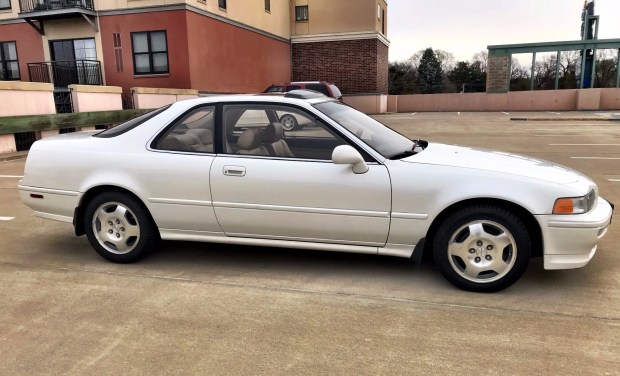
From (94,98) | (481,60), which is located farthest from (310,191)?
(481,60)

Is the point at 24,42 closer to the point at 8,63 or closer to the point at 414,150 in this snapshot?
the point at 8,63

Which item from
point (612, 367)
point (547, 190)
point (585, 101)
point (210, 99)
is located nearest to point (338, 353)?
point (612, 367)

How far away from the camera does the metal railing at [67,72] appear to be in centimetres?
2072

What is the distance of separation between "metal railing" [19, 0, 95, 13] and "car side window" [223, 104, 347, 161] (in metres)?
18.8

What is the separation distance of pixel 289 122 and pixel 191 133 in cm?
88

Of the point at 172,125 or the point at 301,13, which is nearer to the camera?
the point at 172,125

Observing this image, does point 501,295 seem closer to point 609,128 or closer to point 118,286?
point 118,286

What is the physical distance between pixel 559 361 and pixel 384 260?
1833mm

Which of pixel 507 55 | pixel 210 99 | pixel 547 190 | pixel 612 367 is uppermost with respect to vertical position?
pixel 507 55

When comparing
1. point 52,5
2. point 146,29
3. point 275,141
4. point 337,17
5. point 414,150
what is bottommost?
point 414,150

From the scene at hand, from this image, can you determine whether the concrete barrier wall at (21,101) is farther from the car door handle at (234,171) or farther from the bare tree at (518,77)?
the bare tree at (518,77)

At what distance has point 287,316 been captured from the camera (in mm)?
3400

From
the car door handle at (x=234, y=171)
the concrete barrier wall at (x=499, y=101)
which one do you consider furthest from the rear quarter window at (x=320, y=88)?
the car door handle at (x=234, y=171)

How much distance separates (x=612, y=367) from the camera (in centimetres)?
274
